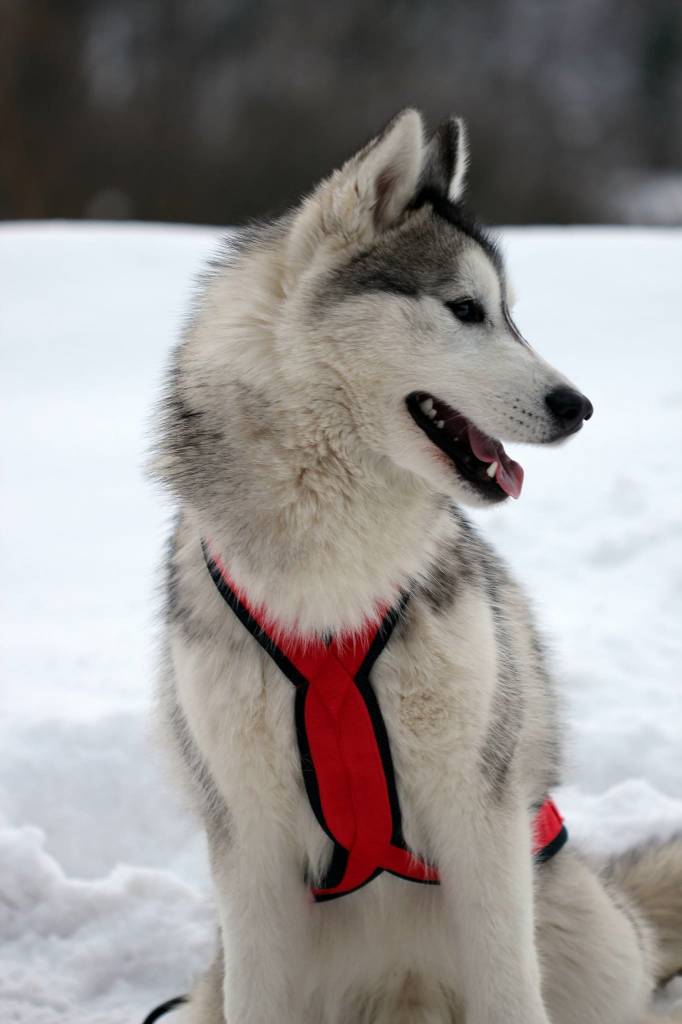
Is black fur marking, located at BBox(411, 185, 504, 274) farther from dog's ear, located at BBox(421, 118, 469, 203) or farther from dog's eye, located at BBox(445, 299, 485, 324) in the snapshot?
dog's eye, located at BBox(445, 299, 485, 324)

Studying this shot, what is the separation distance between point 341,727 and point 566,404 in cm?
67

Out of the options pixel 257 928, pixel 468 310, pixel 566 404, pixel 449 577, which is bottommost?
pixel 257 928

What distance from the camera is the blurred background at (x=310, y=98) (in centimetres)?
1811

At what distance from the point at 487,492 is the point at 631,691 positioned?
1.80 m

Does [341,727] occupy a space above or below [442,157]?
below

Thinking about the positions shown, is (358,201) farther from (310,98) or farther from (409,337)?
(310,98)

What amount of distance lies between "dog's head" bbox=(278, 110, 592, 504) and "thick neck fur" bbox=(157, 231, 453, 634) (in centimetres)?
3

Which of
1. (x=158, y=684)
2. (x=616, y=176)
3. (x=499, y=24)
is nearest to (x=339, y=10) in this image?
(x=499, y=24)

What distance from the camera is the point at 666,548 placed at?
14.1ft

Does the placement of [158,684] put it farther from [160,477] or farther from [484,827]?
[484,827]

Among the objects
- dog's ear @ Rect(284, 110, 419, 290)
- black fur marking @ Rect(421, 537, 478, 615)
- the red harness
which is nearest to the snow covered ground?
dog's ear @ Rect(284, 110, 419, 290)

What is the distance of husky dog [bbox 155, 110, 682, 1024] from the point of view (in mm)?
1902

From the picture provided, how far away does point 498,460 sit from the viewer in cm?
198

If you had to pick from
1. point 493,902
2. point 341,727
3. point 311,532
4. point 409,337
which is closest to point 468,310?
point 409,337
